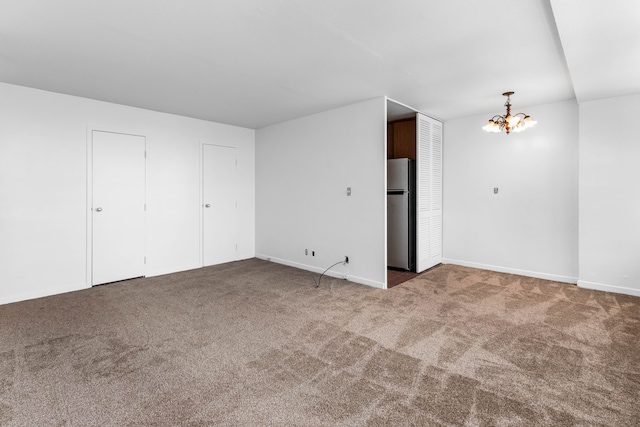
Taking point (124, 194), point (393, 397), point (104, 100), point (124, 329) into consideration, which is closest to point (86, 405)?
point (124, 329)

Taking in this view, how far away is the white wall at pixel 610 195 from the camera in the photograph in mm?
3869

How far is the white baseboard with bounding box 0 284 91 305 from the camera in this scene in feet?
12.3

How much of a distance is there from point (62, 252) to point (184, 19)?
11.6 feet

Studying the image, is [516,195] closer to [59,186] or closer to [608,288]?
[608,288]

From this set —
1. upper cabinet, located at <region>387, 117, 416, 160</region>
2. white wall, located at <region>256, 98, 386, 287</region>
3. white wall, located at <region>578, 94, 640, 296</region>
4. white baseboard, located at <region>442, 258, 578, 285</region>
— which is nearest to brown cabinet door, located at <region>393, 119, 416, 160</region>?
upper cabinet, located at <region>387, 117, 416, 160</region>

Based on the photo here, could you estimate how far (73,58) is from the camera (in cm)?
304

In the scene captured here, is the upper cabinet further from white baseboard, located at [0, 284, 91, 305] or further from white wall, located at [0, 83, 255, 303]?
white baseboard, located at [0, 284, 91, 305]

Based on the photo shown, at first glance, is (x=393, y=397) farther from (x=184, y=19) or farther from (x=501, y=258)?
(x=501, y=258)

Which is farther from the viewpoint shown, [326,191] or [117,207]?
[326,191]

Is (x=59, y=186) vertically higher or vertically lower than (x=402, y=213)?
higher

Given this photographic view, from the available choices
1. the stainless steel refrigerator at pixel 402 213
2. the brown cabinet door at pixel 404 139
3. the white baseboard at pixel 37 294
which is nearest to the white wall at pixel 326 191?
the stainless steel refrigerator at pixel 402 213

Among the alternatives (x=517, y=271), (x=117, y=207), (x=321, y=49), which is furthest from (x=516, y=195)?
(x=117, y=207)

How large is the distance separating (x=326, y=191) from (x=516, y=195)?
2946mm

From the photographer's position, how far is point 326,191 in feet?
16.3
